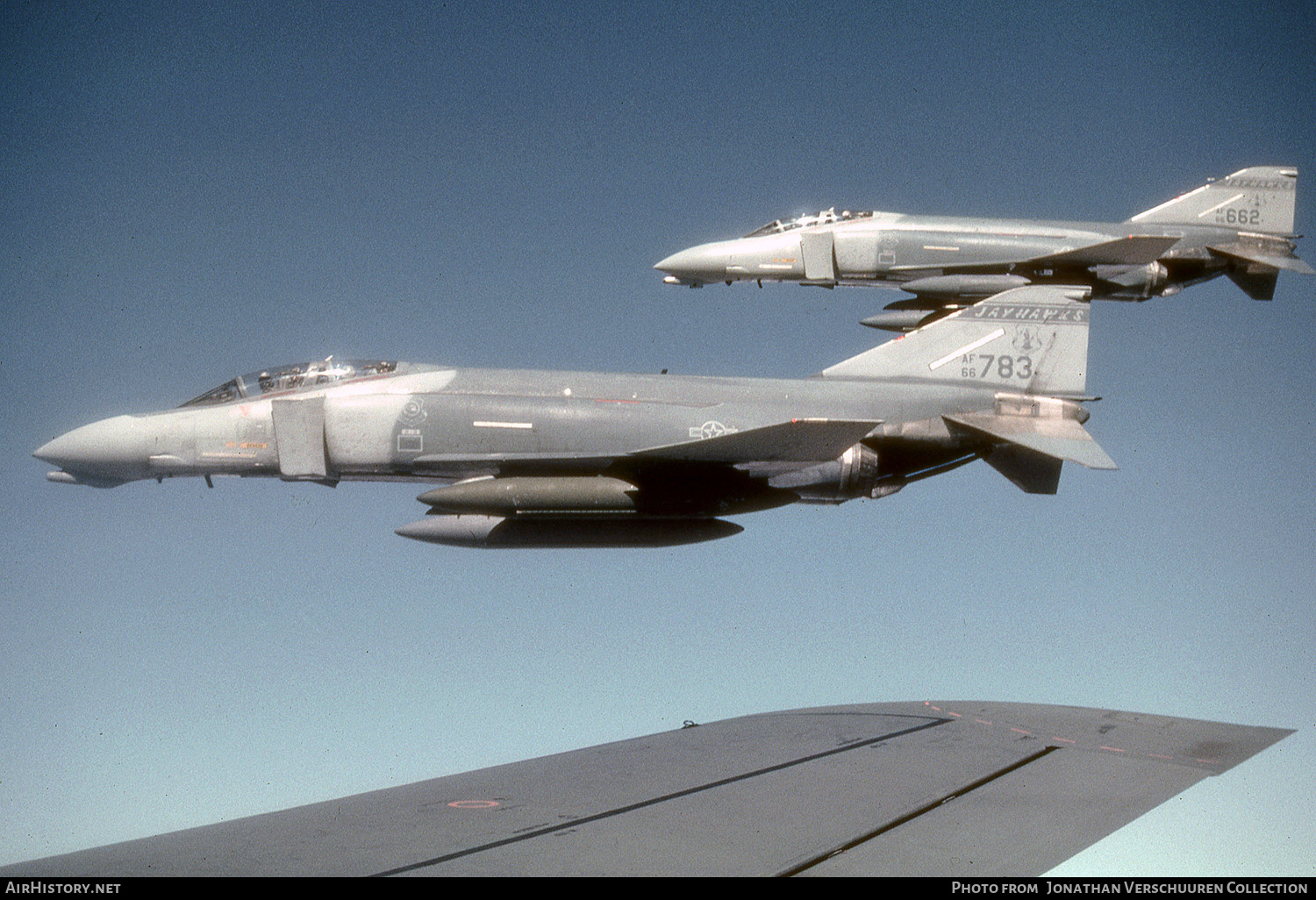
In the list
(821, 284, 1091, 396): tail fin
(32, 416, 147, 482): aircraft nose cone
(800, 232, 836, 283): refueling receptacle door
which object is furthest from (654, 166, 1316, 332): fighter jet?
(32, 416, 147, 482): aircraft nose cone

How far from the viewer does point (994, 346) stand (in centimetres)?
1203

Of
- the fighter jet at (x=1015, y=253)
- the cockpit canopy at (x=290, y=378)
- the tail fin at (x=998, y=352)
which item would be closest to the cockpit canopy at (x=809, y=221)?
the fighter jet at (x=1015, y=253)

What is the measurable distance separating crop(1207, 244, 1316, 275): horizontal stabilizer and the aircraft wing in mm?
10079

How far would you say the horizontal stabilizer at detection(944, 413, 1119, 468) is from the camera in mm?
10547

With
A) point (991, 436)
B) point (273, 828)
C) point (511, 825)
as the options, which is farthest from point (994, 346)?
point (273, 828)

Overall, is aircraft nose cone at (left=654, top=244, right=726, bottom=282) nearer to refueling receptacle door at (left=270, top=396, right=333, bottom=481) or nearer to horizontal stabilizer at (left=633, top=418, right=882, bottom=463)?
horizontal stabilizer at (left=633, top=418, right=882, bottom=463)

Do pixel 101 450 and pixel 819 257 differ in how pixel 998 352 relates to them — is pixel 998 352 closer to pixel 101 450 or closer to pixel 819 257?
pixel 819 257

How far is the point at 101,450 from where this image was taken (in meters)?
10.1

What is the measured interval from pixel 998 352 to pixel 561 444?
6.16 m

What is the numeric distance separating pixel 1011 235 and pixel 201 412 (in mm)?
13045

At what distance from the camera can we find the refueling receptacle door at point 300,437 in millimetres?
10398

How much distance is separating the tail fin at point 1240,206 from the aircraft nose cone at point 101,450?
1706 cm

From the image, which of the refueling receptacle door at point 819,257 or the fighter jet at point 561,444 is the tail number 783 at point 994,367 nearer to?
the fighter jet at point 561,444
